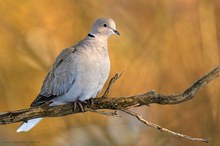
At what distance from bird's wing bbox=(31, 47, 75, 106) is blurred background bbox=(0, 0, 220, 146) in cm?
171

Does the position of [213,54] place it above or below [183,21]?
below

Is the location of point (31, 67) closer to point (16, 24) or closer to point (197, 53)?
point (16, 24)

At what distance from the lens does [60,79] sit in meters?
1.99

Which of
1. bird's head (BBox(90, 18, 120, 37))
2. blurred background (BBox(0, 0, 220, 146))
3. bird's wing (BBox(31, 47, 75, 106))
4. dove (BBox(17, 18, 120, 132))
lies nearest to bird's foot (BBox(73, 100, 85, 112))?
dove (BBox(17, 18, 120, 132))

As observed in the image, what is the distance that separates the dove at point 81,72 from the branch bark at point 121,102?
12 centimetres

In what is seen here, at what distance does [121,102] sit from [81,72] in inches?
12.6

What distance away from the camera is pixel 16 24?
3.96 m

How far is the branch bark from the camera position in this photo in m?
1.59

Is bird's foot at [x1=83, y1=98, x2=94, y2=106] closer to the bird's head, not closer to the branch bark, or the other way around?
the branch bark

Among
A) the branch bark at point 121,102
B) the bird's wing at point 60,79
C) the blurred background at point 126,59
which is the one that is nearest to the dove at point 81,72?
the bird's wing at point 60,79

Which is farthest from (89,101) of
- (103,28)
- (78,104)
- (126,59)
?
(126,59)

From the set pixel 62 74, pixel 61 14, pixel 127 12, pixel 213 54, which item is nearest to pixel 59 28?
pixel 61 14

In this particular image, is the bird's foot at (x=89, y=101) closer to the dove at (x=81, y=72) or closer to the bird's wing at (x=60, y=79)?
the dove at (x=81, y=72)

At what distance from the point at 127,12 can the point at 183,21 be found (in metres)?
0.48
